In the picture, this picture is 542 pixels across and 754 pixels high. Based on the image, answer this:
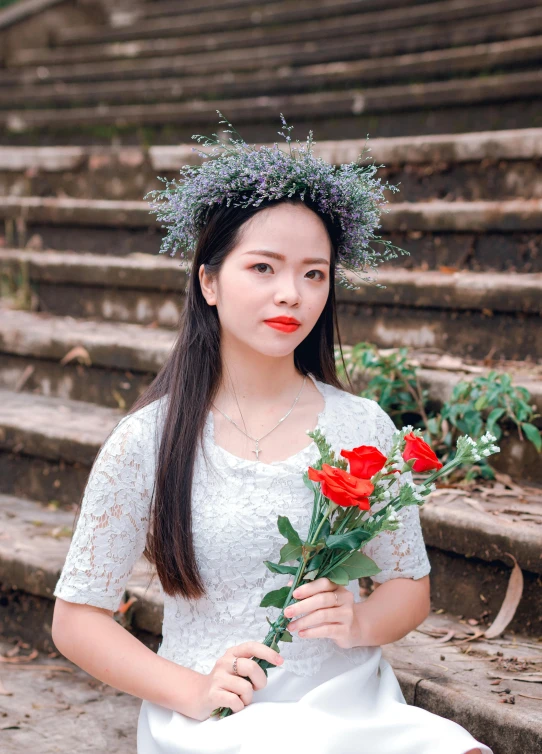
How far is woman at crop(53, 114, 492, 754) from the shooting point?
1.76m

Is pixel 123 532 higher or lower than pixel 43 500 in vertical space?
higher

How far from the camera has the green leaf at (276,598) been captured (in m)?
1.62

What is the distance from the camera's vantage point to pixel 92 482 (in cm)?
185

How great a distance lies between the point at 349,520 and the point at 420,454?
6.8 inches

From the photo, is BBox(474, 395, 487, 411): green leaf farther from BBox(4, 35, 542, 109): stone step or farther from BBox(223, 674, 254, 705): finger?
BBox(4, 35, 542, 109): stone step

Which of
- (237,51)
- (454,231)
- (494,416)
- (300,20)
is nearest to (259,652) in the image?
(494,416)

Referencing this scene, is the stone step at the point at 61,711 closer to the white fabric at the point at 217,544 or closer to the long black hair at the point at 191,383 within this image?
the white fabric at the point at 217,544

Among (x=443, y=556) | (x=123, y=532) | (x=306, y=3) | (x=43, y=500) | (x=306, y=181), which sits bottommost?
(x=43, y=500)

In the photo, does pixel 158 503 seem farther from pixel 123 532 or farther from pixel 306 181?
pixel 306 181

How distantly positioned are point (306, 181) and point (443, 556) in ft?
4.01

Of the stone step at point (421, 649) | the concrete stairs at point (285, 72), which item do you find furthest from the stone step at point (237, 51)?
the stone step at point (421, 649)

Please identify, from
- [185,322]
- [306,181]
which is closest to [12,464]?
[185,322]

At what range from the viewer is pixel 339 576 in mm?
1598

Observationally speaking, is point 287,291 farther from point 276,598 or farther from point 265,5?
point 265,5
